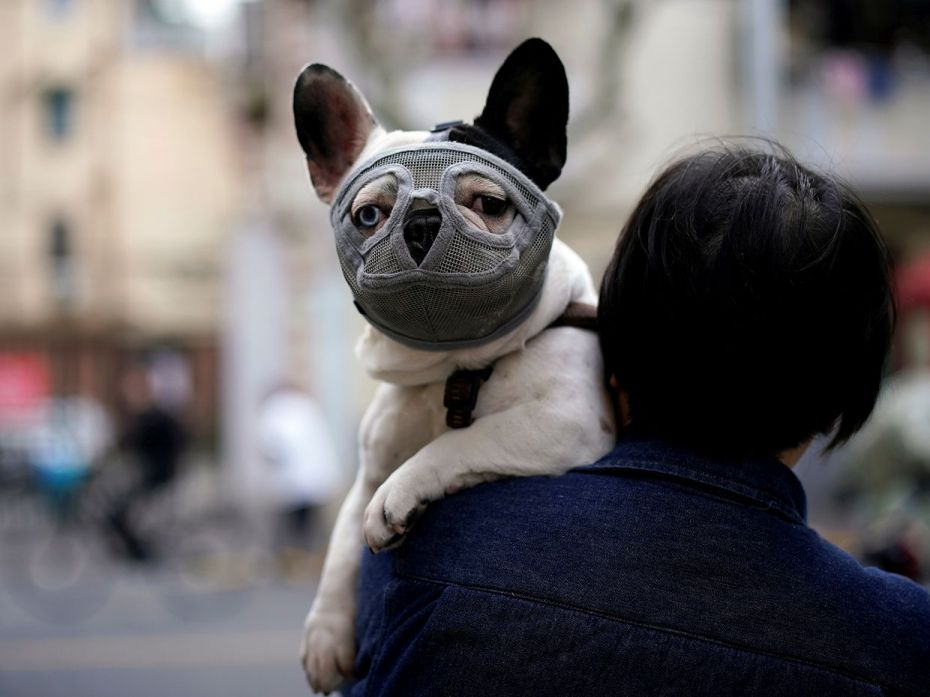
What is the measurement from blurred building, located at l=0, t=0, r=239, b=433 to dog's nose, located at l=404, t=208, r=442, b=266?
23508 millimetres

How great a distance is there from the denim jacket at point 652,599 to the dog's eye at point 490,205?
0.31 metres

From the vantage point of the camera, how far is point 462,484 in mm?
1288

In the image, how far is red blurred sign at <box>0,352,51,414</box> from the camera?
22.5 meters

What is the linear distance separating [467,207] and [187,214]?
24.8 metres

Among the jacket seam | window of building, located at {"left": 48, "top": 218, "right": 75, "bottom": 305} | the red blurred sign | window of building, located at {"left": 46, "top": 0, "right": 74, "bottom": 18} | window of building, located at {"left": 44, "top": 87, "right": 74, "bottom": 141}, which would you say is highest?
the jacket seam

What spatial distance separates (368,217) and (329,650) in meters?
0.59

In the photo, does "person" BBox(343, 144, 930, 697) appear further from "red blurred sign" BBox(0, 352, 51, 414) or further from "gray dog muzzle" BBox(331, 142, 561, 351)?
"red blurred sign" BBox(0, 352, 51, 414)

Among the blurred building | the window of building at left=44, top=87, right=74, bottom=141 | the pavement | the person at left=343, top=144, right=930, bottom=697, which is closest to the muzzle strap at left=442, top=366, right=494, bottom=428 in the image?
the person at left=343, top=144, right=930, bottom=697

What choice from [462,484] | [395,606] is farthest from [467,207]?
[395,606]

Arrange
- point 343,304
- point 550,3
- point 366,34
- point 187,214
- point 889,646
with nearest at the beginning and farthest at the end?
point 889,646 < point 366,34 < point 550,3 < point 343,304 < point 187,214

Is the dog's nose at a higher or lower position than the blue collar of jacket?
higher

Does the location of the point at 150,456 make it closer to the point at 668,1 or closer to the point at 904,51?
the point at 668,1

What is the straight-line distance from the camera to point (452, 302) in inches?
46.8

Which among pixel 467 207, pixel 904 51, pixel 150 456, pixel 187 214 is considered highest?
pixel 467 207
